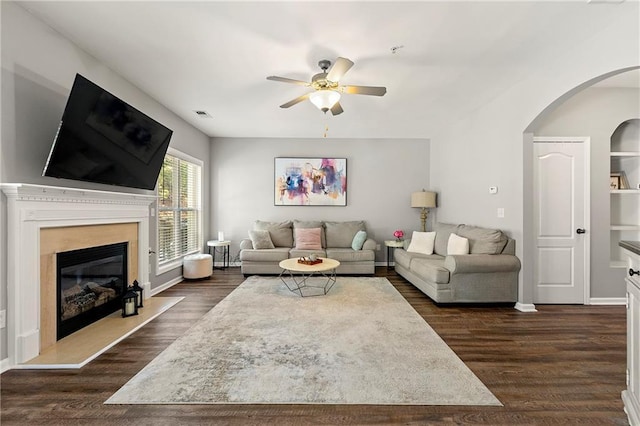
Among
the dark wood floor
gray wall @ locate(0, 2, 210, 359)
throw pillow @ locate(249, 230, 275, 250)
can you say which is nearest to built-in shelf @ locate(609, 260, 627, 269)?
the dark wood floor

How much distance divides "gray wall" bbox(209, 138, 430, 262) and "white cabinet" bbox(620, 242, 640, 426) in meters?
4.53

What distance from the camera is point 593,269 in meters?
3.62

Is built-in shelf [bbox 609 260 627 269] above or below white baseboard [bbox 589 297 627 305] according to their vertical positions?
above

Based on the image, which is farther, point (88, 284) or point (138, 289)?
point (138, 289)

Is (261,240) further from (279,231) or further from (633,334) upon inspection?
(633,334)

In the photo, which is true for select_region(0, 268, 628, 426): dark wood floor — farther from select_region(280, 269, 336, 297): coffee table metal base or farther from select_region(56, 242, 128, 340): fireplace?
select_region(280, 269, 336, 297): coffee table metal base

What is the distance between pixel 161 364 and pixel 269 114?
364 cm

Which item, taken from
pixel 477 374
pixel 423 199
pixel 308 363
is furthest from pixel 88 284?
pixel 423 199

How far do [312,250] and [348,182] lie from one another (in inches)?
69.2

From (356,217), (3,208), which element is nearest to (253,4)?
(3,208)

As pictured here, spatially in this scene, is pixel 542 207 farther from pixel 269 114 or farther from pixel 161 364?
pixel 161 364

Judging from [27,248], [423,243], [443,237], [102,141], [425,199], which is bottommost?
[423,243]

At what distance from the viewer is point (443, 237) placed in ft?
15.6

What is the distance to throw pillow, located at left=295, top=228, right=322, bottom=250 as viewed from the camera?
5477 mm
